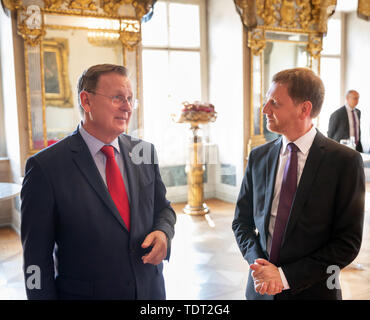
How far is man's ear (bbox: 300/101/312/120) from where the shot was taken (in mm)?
1702

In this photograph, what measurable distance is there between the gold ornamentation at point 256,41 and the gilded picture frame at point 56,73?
9.90ft

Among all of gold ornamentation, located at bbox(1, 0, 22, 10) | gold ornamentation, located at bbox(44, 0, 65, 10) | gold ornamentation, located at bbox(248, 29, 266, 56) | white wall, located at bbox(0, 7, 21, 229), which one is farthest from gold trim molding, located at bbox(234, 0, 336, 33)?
white wall, located at bbox(0, 7, 21, 229)

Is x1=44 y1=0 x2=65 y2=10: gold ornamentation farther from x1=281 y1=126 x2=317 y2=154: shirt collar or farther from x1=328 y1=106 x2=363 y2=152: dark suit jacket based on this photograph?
x1=328 y1=106 x2=363 y2=152: dark suit jacket

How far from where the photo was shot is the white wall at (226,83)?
691 cm

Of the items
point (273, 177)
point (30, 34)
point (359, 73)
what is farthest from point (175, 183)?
point (273, 177)

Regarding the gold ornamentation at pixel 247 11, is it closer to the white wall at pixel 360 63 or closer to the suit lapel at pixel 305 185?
the white wall at pixel 360 63

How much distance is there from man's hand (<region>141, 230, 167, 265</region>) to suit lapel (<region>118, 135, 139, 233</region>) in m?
0.08

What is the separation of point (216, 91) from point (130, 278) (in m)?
6.19

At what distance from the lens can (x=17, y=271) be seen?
420 cm

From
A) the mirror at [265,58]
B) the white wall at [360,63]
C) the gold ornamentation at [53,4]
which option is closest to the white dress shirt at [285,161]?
the gold ornamentation at [53,4]

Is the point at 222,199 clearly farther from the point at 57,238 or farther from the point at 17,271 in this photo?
the point at 57,238

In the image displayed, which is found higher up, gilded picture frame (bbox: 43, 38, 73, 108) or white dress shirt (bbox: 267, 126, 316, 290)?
gilded picture frame (bbox: 43, 38, 73, 108)

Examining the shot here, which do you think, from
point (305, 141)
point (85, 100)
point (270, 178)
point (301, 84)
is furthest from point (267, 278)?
point (85, 100)

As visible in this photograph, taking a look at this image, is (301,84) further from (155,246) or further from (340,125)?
(340,125)
